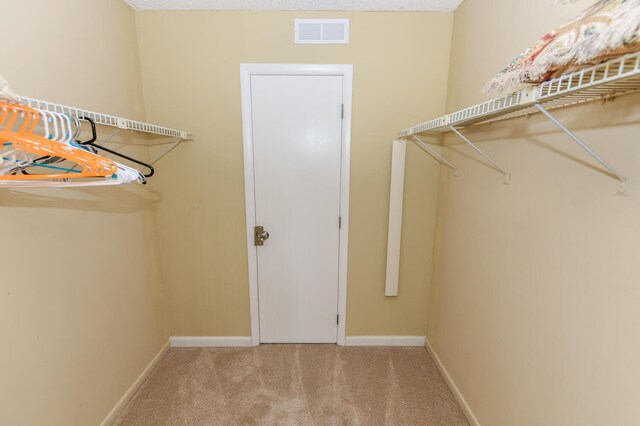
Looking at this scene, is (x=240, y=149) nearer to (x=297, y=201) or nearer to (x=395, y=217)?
(x=297, y=201)

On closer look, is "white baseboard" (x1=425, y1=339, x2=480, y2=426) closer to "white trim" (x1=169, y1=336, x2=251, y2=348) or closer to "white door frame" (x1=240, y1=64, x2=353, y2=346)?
"white door frame" (x1=240, y1=64, x2=353, y2=346)

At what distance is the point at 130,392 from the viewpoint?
6.02 ft

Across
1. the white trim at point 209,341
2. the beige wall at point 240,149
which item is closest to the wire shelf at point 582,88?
the beige wall at point 240,149

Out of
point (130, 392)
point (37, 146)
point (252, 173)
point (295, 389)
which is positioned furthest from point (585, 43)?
point (130, 392)

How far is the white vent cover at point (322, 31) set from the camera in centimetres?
192

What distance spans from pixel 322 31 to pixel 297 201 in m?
1.18

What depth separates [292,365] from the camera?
213cm

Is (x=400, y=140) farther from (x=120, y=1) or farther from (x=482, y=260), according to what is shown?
(x=120, y=1)

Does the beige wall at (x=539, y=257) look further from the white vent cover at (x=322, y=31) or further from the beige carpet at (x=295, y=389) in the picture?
the white vent cover at (x=322, y=31)

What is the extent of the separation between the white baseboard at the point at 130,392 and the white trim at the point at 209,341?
94mm

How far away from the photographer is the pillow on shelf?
528 mm

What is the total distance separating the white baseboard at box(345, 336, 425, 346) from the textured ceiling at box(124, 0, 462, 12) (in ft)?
7.97

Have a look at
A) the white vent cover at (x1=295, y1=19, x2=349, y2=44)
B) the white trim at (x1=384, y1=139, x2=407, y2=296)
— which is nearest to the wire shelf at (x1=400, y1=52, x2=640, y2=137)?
the white trim at (x1=384, y1=139, x2=407, y2=296)

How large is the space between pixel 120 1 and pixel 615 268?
2755mm
